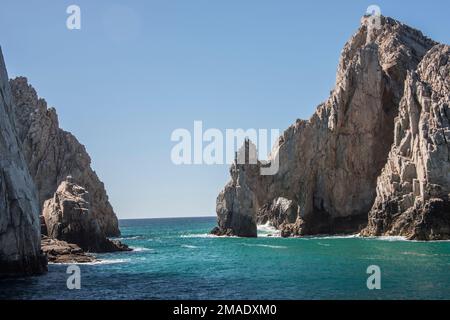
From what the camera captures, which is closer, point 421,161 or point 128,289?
point 128,289

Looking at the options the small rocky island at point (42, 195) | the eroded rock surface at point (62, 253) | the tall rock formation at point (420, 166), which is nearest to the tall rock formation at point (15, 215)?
the small rocky island at point (42, 195)

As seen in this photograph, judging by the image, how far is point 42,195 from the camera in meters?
115

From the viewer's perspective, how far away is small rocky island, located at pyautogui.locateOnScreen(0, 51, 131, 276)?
49.0 metres

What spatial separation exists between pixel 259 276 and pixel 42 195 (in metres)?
76.5

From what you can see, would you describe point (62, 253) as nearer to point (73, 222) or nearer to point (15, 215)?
point (73, 222)

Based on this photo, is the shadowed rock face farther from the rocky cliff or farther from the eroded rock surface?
the rocky cliff

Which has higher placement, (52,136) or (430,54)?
(430,54)

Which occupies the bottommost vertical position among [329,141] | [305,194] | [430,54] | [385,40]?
[305,194]

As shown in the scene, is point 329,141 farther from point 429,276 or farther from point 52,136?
point 429,276

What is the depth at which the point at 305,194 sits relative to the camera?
395ft

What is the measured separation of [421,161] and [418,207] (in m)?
8.94
